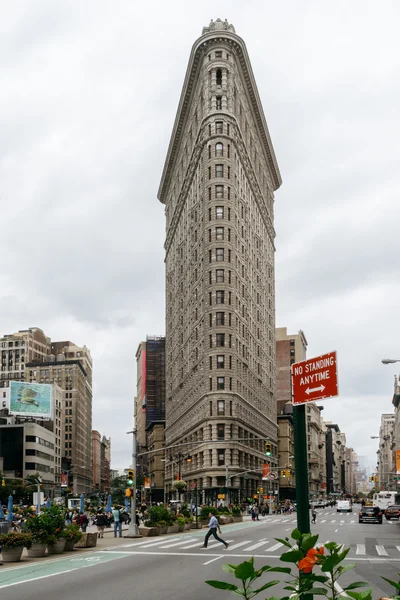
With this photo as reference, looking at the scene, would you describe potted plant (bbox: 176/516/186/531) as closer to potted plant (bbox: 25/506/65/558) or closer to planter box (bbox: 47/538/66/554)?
planter box (bbox: 47/538/66/554)

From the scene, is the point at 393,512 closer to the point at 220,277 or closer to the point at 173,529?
the point at 173,529

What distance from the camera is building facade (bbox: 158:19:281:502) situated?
319ft

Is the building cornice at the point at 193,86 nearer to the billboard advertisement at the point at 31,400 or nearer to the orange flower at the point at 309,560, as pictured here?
the billboard advertisement at the point at 31,400

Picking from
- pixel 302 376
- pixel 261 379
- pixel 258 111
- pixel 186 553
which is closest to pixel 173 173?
pixel 258 111

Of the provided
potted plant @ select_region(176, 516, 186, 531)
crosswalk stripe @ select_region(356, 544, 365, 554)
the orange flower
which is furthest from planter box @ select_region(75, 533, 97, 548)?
the orange flower

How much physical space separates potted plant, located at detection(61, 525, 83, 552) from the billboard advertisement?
4625 inches

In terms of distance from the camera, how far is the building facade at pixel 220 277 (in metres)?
97.4

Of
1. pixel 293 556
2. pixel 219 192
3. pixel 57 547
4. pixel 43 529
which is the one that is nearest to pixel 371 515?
pixel 57 547

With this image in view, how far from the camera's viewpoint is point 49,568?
23.9 m

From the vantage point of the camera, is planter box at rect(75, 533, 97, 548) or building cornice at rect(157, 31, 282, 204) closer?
planter box at rect(75, 533, 97, 548)

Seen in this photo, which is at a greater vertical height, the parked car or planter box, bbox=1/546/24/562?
planter box, bbox=1/546/24/562

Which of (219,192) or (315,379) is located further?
(219,192)

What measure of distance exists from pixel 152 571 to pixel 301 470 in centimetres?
1717

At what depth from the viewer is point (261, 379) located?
406 feet
